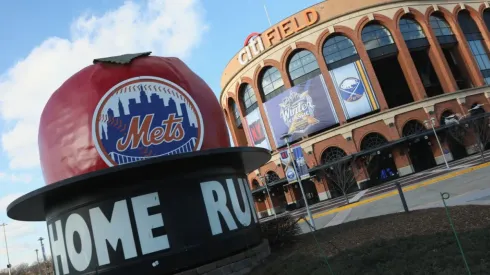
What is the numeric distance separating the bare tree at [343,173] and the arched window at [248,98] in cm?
1658

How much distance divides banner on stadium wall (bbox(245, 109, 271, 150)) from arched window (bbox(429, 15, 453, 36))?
2835 centimetres

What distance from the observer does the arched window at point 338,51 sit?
159 ft

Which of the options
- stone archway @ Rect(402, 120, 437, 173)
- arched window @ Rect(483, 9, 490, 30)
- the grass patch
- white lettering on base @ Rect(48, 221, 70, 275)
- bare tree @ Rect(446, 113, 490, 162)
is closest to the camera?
the grass patch

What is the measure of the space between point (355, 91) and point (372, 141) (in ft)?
22.6

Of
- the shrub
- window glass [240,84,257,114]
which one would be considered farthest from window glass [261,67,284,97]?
the shrub

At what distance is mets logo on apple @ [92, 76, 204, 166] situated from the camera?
9.56 m

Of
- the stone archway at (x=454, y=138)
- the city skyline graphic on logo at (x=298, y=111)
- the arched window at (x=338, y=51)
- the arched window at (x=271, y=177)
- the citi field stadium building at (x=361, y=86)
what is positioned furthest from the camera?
the arched window at (x=271, y=177)

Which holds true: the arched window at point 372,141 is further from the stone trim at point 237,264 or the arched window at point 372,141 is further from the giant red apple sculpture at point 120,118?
the giant red apple sculpture at point 120,118

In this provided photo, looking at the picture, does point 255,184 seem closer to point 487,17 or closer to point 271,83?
point 271,83

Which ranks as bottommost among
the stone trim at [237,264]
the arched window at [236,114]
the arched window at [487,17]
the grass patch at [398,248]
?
the grass patch at [398,248]

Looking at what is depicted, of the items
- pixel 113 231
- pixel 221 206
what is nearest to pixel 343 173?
pixel 221 206

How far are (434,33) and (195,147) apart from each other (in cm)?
5192

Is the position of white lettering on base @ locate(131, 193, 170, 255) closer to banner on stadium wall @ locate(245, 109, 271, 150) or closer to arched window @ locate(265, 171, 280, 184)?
banner on stadium wall @ locate(245, 109, 271, 150)

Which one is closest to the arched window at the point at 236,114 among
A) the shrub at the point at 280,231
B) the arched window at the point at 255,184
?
the arched window at the point at 255,184
